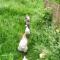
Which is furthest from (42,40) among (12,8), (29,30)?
(12,8)

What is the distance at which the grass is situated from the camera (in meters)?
4.87

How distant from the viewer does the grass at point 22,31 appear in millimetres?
4867

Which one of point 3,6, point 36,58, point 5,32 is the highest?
point 3,6

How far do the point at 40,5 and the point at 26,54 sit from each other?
4.21 feet

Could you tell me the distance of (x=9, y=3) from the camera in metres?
5.91

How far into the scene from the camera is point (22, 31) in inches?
209

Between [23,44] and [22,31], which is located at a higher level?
[22,31]

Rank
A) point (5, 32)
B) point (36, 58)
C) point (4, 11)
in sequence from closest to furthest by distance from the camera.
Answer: point (36, 58)
point (5, 32)
point (4, 11)

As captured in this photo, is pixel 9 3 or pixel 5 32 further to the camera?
pixel 9 3

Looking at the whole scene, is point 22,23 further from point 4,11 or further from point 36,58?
point 36,58

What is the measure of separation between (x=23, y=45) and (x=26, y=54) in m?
0.17

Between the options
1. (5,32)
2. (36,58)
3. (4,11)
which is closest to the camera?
(36,58)

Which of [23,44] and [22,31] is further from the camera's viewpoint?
[22,31]

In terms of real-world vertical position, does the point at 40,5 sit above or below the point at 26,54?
above
